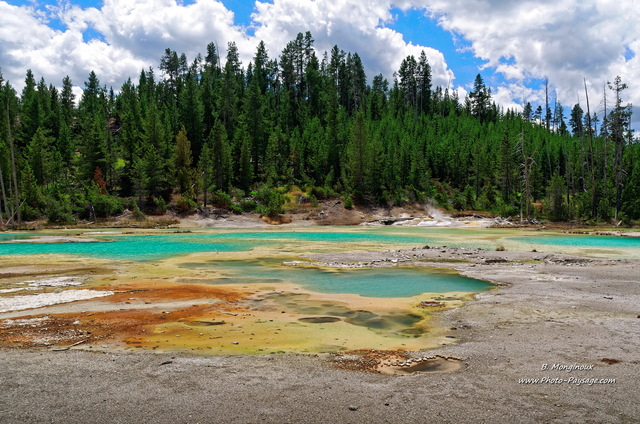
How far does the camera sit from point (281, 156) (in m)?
89.5

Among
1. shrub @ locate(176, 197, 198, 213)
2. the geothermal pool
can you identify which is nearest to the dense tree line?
shrub @ locate(176, 197, 198, 213)

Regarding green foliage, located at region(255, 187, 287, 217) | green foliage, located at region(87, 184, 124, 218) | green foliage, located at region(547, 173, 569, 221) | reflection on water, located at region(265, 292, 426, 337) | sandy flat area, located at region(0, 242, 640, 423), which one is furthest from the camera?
green foliage, located at region(255, 187, 287, 217)

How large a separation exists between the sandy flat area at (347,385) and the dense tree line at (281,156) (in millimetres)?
60339

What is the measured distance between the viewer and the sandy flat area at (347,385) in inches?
225

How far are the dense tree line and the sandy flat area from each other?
60.3 m

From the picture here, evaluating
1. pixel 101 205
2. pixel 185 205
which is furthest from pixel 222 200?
pixel 101 205

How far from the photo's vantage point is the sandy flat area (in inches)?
225

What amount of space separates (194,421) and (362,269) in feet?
54.9

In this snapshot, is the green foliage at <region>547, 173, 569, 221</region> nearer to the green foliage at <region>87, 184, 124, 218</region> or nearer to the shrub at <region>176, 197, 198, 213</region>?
the shrub at <region>176, 197, 198, 213</region>

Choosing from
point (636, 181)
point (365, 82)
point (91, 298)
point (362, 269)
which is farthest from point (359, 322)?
point (365, 82)

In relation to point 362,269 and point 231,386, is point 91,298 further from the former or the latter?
point 362,269

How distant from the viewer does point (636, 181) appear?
67188 millimetres

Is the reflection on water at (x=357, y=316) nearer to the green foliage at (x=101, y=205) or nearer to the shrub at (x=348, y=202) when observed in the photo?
the green foliage at (x=101, y=205)

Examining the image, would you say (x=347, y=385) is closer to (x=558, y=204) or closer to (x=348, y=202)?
(x=348, y=202)
